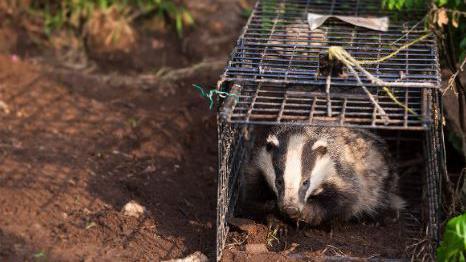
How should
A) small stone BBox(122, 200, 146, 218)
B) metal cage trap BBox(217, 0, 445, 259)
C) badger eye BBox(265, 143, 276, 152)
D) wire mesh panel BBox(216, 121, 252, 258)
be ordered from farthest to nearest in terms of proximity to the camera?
small stone BBox(122, 200, 146, 218) → badger eye BBox(265, 143, 276, 152) → wire mesh panel BBox(216, 121, 252, 258) → metal cage trap BBox(217, 0, 445, 259)

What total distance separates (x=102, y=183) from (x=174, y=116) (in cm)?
140

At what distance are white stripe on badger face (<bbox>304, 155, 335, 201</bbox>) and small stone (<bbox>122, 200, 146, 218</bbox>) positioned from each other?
4.35ft

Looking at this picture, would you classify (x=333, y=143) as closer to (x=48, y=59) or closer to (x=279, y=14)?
(x=279, y=14)

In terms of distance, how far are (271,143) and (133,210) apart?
1.21m

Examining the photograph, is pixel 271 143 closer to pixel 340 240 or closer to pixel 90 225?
pixel 340 240

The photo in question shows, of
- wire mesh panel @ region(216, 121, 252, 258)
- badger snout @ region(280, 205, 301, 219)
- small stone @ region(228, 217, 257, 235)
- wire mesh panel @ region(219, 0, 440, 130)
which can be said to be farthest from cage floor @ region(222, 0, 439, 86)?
small stone @ region(228, 217, 257, 235)

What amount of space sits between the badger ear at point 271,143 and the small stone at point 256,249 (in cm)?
79

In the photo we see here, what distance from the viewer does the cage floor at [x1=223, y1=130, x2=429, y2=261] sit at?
17.3 ft

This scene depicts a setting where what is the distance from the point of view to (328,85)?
4891 millimetres

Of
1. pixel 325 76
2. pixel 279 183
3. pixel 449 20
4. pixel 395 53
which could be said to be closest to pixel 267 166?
pixel 279 183

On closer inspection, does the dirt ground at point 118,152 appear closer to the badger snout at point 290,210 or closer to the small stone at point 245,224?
the small stone at point 245,224

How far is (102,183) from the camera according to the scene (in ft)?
20.9

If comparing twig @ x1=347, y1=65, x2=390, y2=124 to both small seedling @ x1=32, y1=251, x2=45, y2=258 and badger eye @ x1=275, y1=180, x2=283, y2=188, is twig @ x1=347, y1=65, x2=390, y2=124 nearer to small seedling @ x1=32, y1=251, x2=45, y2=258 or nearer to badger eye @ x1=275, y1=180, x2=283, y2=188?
badger eye @ x1=275, y1=180, x2=283, y2=188

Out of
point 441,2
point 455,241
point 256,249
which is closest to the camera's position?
point 455,241
